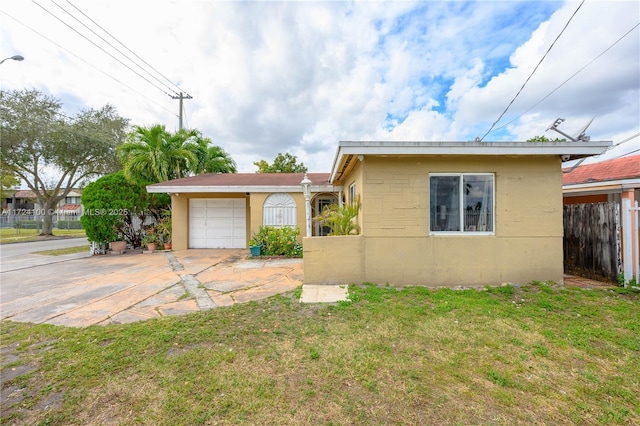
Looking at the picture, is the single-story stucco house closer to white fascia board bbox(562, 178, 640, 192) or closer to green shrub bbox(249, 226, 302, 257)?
white fascia board bbox(562, 178, 640, 192)

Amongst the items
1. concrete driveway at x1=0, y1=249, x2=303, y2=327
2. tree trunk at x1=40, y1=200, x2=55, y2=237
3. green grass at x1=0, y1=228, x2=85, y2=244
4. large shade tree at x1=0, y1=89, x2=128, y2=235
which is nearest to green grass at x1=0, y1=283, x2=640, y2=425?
concrete driveway at x1=0, y1=249, x2=303, y2=327

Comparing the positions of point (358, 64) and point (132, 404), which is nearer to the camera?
point (132, 404)

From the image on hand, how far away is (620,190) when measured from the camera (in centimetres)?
688

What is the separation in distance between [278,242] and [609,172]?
1064 centimetres

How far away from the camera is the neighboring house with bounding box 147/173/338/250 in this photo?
36.8 ft

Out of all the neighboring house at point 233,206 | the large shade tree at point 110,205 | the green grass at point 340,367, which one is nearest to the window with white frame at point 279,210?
the neighboring house at point 233,206

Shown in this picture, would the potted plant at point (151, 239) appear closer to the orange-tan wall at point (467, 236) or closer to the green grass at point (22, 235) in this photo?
the orange-tan wall at point (467, 236)

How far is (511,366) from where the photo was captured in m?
2.91

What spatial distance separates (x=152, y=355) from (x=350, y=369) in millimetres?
2333

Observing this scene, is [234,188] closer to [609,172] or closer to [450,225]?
[450,225]

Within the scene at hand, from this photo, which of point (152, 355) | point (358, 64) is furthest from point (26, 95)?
point (152, 355)

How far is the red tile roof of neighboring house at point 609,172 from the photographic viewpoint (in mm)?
6910

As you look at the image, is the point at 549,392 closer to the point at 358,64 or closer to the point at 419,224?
the point at 419,224

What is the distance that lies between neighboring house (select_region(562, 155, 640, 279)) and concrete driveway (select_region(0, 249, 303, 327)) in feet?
22.6
